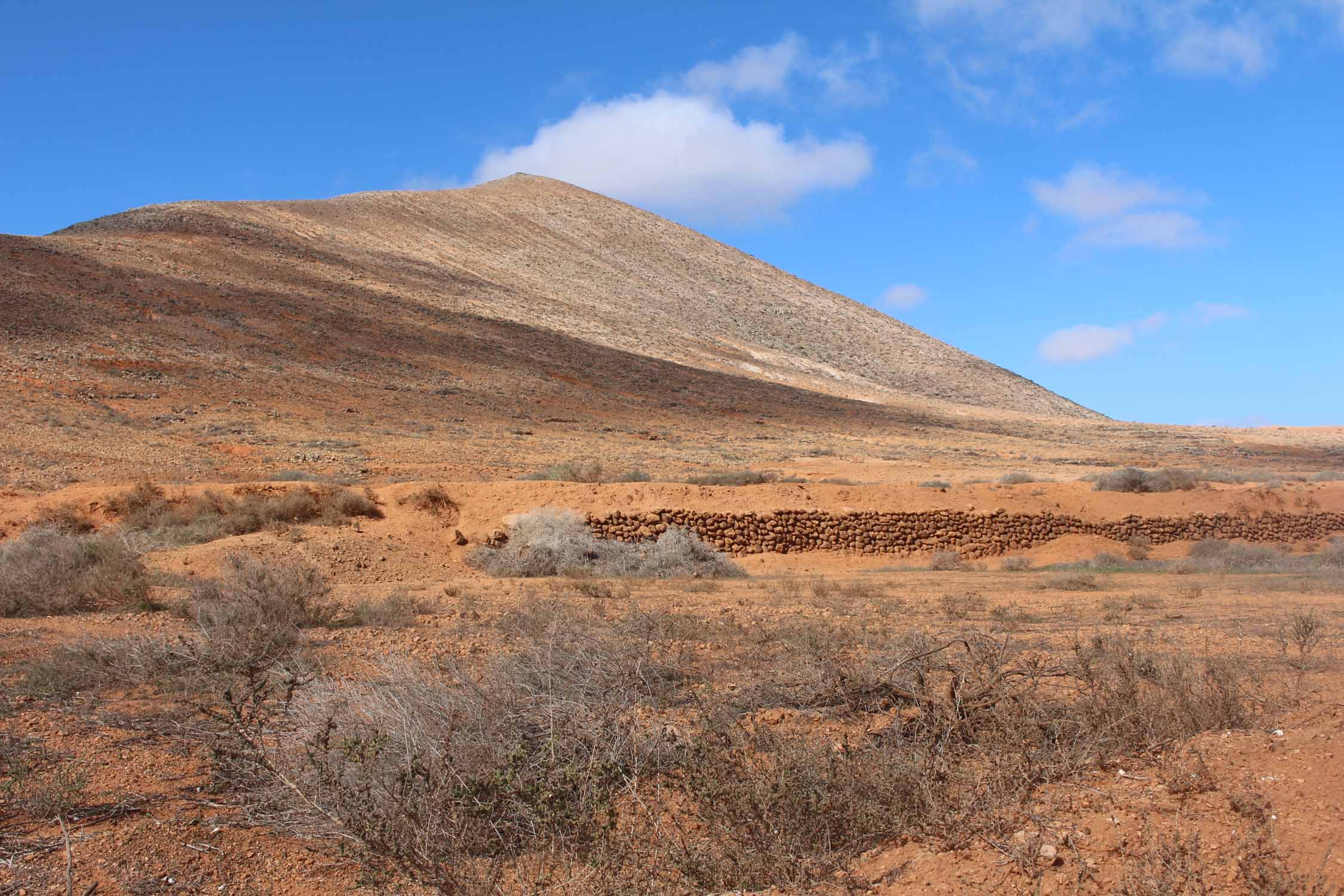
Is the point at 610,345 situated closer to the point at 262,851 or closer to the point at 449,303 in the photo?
the point at 449,303

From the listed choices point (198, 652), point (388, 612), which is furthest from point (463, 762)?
point (388, 612)

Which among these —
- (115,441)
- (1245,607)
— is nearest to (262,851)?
(1245,607)

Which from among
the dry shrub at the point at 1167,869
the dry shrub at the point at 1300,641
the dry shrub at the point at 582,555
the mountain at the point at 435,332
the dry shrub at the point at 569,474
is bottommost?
the dry shrub at the point at 582,555

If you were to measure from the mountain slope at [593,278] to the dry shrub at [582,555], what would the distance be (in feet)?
84.8

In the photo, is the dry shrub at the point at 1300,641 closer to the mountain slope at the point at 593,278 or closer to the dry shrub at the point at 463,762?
the dry shrub at the point at 463,762

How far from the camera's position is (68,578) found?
8.11 metres

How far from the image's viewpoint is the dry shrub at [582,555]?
40.3 feet

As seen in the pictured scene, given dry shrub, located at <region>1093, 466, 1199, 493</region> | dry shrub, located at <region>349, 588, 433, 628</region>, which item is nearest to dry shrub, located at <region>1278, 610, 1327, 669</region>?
dry shrub, located at <region>349, 588, 433, 628</region>

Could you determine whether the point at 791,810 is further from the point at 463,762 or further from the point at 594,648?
the point at 594,648

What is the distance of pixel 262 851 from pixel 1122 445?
40750mm

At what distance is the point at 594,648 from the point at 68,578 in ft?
19.0

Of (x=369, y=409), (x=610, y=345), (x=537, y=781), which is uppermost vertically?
(x=610, y=345)

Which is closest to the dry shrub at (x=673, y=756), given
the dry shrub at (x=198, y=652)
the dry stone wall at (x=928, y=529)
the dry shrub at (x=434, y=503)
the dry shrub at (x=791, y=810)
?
the dry shrub at (x=791, y=810)

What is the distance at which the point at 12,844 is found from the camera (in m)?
3.52
